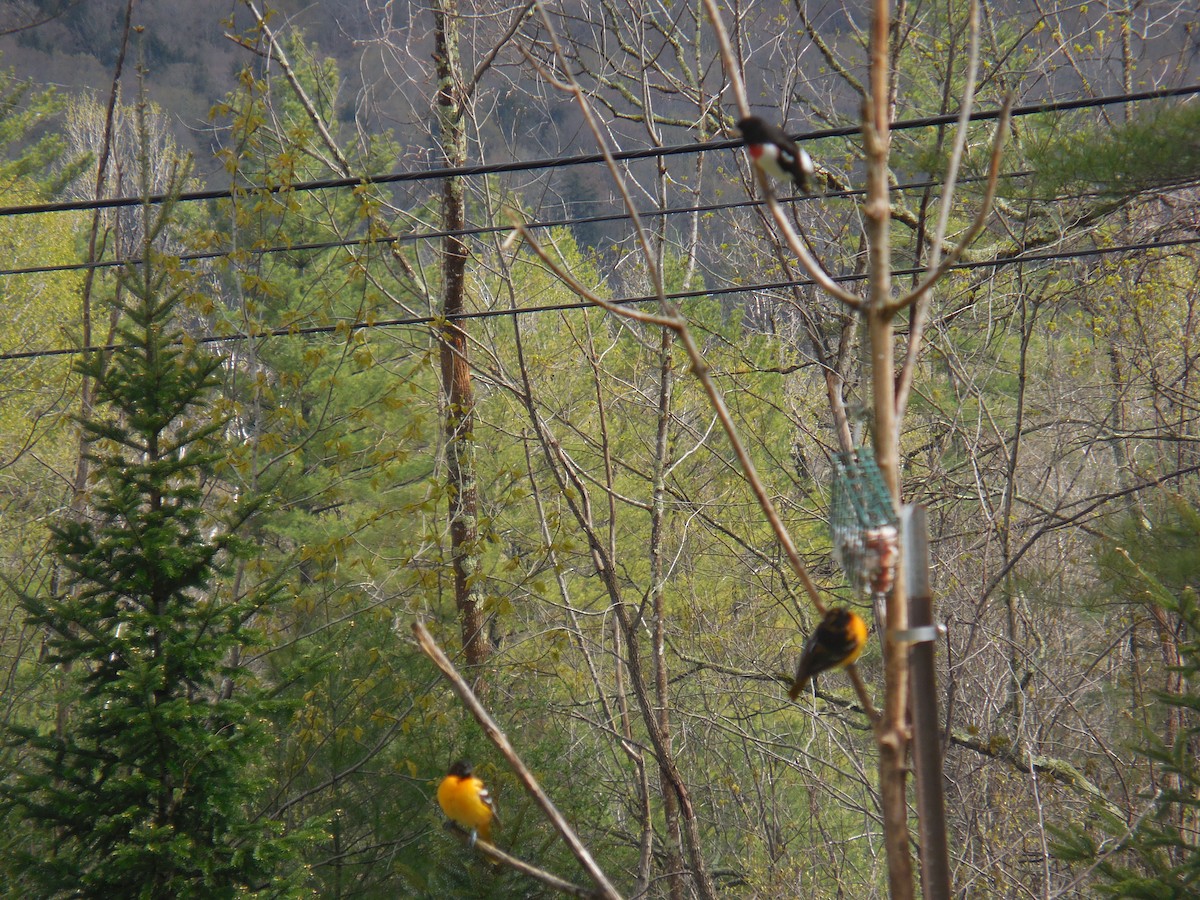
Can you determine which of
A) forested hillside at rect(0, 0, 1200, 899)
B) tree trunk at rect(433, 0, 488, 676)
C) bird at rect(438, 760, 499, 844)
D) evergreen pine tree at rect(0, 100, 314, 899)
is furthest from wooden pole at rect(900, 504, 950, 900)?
tree trunk at rect(433, 0, 488, 676)

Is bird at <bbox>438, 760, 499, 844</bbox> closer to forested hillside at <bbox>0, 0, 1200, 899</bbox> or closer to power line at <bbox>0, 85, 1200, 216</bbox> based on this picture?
forested hillside at <bbox>0, 0, 1200, 899</bbox>

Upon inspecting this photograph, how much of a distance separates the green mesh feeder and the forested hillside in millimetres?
56

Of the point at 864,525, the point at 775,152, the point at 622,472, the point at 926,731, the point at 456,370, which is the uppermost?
the point at 456,370

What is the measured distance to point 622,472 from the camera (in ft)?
39.7

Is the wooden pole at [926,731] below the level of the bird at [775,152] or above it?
below

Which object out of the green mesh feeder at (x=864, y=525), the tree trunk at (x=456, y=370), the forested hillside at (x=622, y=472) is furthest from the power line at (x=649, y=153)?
the green mesh feeder at (x=864, y=525)

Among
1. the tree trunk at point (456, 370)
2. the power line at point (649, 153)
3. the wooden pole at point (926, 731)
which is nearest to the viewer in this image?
the wooden pole at point (926, 731)

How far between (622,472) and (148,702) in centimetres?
853

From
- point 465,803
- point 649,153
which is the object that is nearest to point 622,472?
point 649,153

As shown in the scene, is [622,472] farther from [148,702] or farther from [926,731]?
[926,731]

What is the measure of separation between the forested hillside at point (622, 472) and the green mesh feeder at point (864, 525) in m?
0.06

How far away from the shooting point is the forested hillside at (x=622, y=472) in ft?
12.7

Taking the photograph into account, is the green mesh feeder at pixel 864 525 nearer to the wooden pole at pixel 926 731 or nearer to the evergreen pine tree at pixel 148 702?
the wooden pole at pixel 926 731

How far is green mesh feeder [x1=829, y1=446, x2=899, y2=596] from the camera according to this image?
4.33 ft
